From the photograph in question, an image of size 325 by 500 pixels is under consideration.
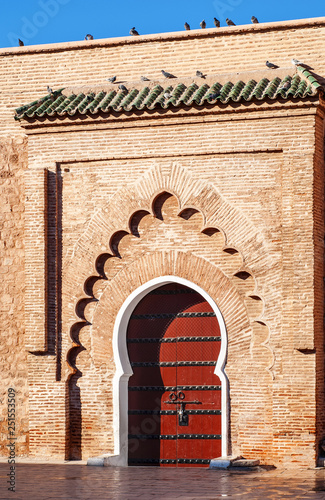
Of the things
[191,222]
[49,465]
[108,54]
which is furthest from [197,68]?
[49,465]

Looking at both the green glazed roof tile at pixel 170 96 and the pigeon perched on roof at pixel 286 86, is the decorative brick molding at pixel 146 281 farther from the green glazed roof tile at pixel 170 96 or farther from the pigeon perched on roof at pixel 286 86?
the pigeon perched on roof at pixel 286 86

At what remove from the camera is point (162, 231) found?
11.9 m

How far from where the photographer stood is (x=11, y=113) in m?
12.8

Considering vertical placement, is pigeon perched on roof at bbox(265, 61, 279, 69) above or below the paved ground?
above

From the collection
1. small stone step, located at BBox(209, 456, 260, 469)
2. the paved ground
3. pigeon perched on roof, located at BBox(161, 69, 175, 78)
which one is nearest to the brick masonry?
pigeon perched on roof, located at BBox(161, 69, 175, 78)

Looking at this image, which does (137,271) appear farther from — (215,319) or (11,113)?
(11,113)

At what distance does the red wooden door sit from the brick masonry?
33cm

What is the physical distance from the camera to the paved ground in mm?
8961

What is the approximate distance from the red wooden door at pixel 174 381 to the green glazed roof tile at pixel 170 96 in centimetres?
228

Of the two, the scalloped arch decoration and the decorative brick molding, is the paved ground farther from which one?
the scalloped arch decoration

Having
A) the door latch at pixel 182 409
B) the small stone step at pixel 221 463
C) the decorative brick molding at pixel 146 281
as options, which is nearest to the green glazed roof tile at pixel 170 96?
the decorative brick molding at pixel 146 281

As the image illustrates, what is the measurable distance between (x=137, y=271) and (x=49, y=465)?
2.55 metres

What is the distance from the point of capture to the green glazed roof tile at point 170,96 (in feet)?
37.3

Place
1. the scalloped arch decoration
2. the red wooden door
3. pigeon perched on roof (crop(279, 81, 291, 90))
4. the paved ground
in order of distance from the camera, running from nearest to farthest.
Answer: the paved ground < pigeon perched on roof (crop(279, 81, 291, 90)) < the scalloped arch decoration < the red wooden door
